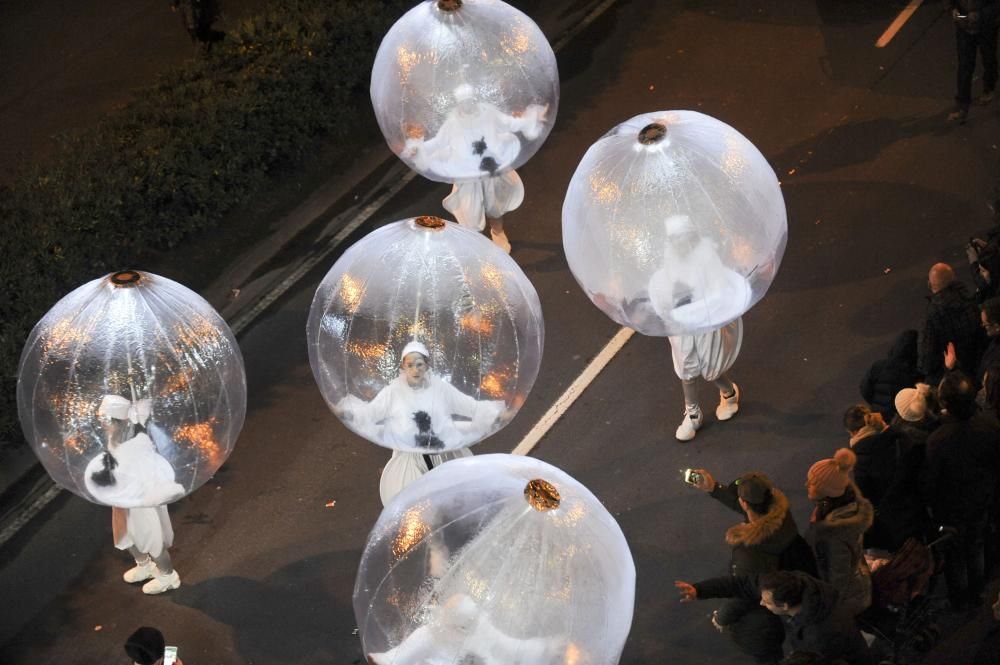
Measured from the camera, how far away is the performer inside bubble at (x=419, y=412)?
8.09 meters

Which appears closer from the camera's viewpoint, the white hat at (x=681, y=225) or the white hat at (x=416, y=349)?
the white hat at (x=416, y=349)

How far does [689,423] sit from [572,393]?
97 centimetres

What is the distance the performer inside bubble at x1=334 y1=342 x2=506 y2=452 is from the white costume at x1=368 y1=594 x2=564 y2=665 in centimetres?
172

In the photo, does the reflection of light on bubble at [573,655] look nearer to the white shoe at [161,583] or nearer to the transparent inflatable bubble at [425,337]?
the transparent inflatable bubble at [425,337]

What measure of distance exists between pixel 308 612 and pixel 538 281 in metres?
3.52

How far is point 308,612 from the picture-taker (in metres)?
9.34

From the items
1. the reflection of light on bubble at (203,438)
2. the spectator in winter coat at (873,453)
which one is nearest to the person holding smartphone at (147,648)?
the reflection of light on bubble at (203,438)

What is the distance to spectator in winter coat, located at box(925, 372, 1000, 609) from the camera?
26.5 feet

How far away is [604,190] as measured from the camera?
27.9 ft

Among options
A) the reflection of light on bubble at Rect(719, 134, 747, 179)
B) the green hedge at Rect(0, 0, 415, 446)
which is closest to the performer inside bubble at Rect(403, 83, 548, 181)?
the reflection of light on bubble at Rect(719, 134, 747, 179)

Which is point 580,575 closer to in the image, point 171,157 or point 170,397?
point 170,397

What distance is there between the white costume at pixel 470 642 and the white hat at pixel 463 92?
168 inches

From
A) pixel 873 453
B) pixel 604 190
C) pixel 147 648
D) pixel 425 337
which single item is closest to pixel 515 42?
pixel 604 190

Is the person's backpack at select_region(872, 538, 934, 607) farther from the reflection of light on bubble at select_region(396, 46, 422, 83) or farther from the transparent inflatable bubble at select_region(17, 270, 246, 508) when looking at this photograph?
the reflection of light on bubble at select_region(396, 46, 422, 83)
